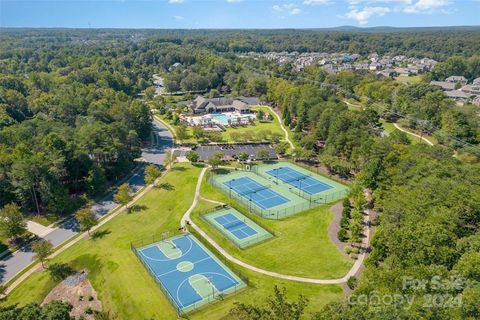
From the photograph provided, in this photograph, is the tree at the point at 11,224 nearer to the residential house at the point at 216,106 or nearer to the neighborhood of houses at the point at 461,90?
the residential house at the point at 216,106

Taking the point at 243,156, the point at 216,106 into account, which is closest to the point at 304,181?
the point at 243,156

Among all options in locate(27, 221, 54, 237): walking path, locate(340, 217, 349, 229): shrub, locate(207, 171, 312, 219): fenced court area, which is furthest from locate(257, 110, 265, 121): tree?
locate(27, 221, 54, 237): walking path

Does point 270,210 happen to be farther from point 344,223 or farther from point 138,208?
point 138,208

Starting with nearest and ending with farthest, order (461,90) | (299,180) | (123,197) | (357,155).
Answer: (123,197) → (357,155) → (299,180) → (461,90)

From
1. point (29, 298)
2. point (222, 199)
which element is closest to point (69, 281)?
point (29, 298)

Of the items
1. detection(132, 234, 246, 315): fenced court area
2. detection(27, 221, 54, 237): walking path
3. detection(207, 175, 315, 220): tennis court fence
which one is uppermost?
detection(27, 221, 54, 237): walking path

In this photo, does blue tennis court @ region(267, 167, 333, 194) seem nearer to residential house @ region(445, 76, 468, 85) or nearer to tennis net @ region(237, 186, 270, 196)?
tennis net @ region(237, 186, 270, 196)
